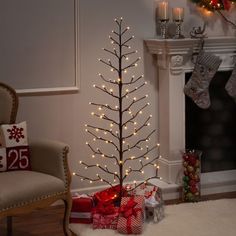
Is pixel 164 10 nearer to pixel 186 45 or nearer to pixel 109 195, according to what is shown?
pixel 186 45

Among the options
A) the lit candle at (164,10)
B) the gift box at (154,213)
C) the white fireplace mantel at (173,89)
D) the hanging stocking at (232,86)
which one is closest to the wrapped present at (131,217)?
the gift box at (154,213)

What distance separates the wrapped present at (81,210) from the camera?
3832mm

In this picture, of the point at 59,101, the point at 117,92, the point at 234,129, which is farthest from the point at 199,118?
the point at 59,101

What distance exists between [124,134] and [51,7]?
3.72 feet

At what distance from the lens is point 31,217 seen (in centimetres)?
405

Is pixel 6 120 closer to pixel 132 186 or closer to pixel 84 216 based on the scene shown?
pixel 84 216

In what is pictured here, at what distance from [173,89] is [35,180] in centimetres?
155

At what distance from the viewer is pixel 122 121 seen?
14.7 feet

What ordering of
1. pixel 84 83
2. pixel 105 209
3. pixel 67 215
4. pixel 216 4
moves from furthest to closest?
pixel 216 4 < pixel 84 83 < pixel 105 209 < pixel 67 215

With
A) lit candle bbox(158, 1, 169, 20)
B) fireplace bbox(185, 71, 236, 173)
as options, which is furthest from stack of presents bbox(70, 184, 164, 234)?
lit candle bbox(158, 1, 169, 20)

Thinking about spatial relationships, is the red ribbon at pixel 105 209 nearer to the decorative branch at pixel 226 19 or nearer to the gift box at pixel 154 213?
the gift box at pixel 154 213

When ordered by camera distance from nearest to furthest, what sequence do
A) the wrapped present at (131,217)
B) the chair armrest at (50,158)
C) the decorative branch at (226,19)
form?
the chair armrest at (50,158) → the wrapped present at (131,217) → the decorative branch at (226,19)

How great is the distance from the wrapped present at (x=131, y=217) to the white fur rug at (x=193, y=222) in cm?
6

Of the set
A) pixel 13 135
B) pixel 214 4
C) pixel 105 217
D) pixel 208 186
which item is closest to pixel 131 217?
pixel 105 217
